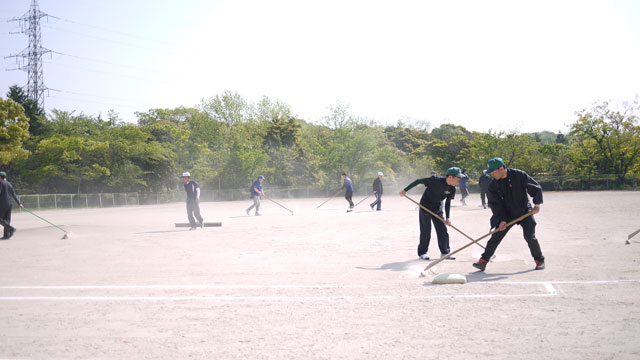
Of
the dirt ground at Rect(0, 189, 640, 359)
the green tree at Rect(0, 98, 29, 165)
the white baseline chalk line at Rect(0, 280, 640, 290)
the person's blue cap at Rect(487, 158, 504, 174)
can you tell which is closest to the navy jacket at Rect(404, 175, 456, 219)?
the dirt ground at Rect(0, 189, 640, 359)

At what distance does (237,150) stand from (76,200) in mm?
18879

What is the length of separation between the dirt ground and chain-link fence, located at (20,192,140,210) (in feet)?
88.1

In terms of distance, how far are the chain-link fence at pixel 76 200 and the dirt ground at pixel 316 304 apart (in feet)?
88.1

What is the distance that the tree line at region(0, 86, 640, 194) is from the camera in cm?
4388

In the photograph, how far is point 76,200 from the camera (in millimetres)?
38656

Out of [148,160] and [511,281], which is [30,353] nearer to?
[511,281]

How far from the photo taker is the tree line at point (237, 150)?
4388cm

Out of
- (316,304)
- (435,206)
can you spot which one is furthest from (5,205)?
(435,206)

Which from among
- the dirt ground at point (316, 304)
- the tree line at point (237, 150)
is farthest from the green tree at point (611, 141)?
the dirt ground at point (316, 304)

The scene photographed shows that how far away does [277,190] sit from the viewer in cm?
5312

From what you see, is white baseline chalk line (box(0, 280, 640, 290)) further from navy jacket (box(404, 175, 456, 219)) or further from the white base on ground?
navy jacket (box(404, 175, 456, 219))

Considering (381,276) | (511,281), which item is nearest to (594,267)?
(511,281)

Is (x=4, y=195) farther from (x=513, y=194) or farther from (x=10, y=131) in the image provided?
(x=10, y=131)

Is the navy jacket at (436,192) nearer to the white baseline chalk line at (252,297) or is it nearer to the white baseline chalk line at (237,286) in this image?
the white baseline chalk line at (237,286)
